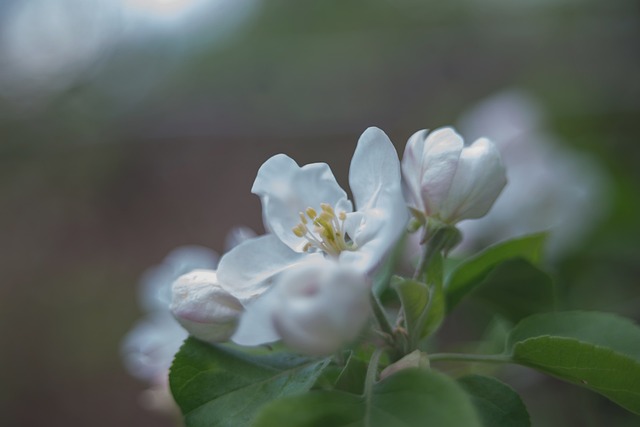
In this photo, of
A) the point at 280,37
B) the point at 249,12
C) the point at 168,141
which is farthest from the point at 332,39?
the point at 168,141

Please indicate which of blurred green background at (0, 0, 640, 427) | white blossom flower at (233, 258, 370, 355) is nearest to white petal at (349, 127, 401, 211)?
white blossom flower at (233, 258, 370, 355)

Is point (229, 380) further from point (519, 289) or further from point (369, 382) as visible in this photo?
point (519, 289)

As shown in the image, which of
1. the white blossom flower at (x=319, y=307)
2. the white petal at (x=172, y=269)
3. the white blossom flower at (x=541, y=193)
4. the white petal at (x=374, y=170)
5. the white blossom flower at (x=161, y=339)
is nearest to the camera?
the white blossom flower at (x=319, y=307)

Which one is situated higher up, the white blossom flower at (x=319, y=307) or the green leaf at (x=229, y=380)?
the white blossom flower at (x=319, y=307)

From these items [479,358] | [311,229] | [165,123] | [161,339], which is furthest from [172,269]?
[165,123]

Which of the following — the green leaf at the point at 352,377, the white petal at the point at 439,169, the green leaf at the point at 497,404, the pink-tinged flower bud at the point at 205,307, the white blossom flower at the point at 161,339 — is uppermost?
the white petal at the point at 439,169

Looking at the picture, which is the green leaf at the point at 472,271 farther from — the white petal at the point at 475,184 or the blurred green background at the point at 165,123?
the blurred green background at the point at 165,123

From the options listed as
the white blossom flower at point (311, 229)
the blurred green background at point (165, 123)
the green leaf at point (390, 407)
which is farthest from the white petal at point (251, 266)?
the blurred green background at point (165, 123)

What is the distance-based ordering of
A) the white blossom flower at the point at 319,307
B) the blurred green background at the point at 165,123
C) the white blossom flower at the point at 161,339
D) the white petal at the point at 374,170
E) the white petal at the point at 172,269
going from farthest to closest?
the blurred green background at the point at 165,123 < the white blossom flower at the point at 161,339 < the white petal at the point at 172,269 < the white petal at the point at 374,170 < the white blossom flower at the point at 319,307

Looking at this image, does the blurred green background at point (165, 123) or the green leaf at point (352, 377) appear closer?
the green leaf at point (352, 377)
